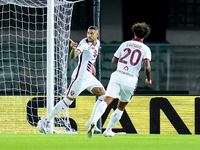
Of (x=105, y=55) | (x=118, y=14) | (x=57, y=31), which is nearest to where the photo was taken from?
(x=57, y=31)

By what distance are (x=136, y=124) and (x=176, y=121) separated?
2.53 ft

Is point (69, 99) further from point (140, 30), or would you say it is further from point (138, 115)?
point (138, 115)

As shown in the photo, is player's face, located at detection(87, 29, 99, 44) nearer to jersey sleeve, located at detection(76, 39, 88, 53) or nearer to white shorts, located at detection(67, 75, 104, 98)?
jersey sleeve, located at detection(76, 39, 88, 53)

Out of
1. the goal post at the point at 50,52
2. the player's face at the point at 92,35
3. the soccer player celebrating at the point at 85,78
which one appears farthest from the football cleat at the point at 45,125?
the player's face at the point at 92,35

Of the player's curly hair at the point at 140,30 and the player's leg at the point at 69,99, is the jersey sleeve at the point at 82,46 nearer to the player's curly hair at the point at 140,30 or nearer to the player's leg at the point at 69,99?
the player's leg at the point at 69,99

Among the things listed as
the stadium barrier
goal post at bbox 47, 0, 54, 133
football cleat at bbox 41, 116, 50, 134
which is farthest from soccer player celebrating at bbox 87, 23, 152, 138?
the stadium barrier

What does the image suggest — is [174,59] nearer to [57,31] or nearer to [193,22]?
[57,31]

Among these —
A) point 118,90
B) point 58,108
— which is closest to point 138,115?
point 58,108

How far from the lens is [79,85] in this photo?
7.34 metres

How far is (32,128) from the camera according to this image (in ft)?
29.0

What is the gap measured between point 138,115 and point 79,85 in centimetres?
205

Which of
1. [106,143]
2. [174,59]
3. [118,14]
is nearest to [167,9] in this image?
[118,14]

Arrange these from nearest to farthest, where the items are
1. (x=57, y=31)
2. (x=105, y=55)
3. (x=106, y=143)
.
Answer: (x=106, y=143), (x=57, y=31), (x=105, y=55)

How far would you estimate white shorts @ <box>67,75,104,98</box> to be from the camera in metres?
7.30
